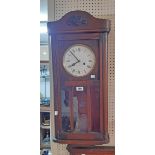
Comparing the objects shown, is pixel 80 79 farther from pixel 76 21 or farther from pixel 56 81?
pixel 76 21

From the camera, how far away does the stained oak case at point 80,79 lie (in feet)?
4.51

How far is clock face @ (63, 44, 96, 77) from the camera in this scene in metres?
1.41

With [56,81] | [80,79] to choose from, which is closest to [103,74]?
[80,79]

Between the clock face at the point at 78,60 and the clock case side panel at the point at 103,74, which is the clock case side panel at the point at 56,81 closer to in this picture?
the clock face at the point at 78,60

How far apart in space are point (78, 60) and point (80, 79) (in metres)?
0.11

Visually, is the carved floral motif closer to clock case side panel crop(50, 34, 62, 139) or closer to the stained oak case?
the stained oak case

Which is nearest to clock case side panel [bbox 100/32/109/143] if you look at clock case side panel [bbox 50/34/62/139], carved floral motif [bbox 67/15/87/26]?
carved floral motif [bbox 67/15/87/26]

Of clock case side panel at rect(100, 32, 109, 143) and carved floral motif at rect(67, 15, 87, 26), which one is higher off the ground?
carved floral motif at rect(67, 15, 87, 26)

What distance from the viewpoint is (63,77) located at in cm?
143

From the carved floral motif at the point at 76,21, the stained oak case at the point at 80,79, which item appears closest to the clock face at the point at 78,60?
the stained oak case at the point at 80,79
